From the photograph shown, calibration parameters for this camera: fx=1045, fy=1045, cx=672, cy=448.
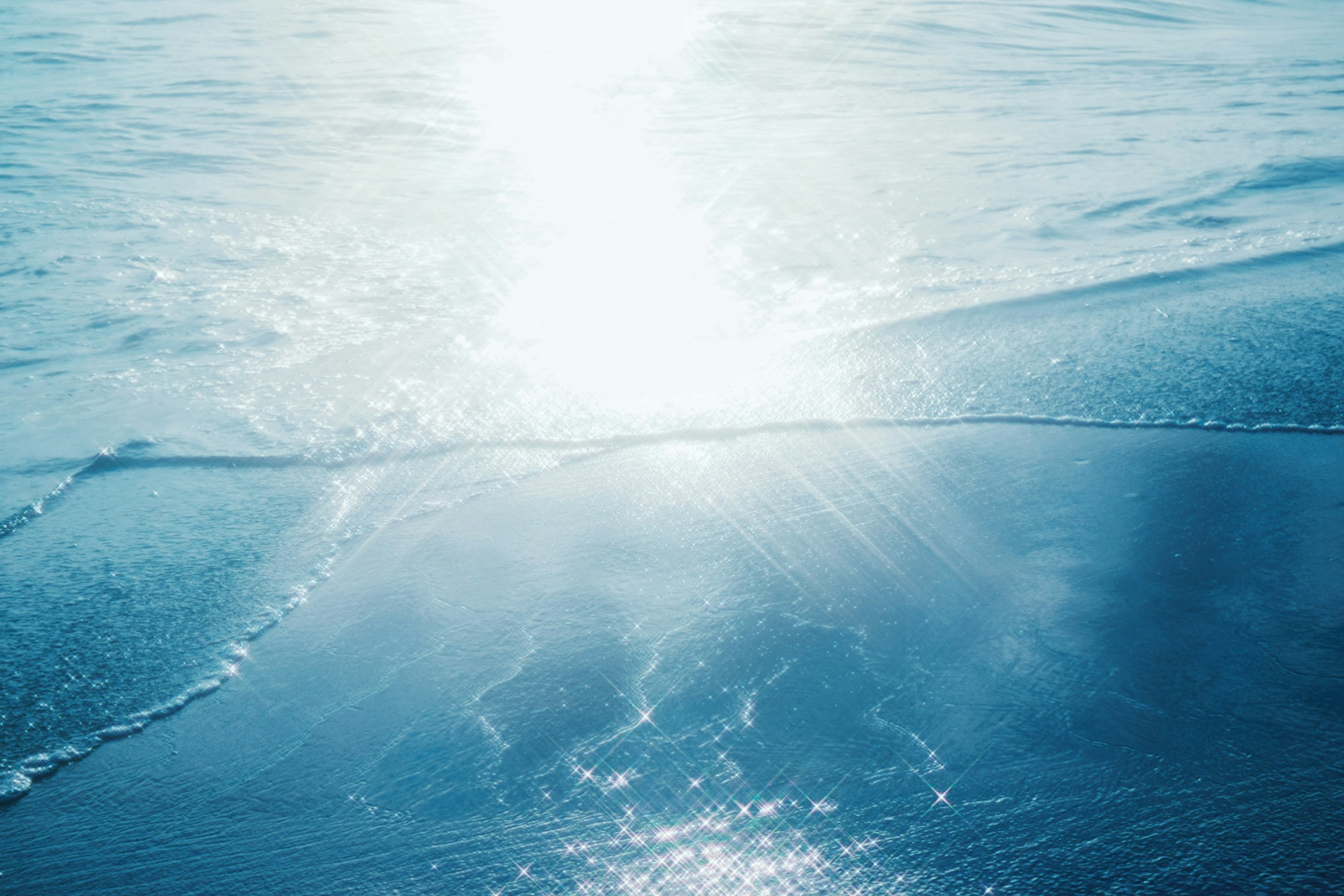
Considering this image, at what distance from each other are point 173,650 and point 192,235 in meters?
5.09

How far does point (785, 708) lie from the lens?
259 cm

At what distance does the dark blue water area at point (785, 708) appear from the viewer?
219 centimetres

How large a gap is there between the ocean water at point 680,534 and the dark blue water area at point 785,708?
0.01 meters

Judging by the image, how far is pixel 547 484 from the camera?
377 centimetres

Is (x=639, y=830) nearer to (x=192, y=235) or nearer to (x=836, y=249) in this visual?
(x=836, y=249)

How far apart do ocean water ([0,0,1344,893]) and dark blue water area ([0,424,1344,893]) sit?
1 cm

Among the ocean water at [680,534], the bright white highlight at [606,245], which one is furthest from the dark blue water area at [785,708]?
the bright white highlight at [606,245]

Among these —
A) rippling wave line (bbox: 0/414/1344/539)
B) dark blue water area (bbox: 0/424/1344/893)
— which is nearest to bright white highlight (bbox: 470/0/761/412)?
rippling wave line (bbox: 0/414/1344/539)

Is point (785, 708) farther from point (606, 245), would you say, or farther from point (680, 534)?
point (606, 245)

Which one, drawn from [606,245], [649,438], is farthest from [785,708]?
[606,245]

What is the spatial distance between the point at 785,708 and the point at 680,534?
925 millimetres

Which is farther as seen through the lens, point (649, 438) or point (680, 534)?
point (649, 438)

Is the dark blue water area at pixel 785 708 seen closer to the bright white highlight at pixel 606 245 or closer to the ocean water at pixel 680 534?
the ocean water at pixel 680 534

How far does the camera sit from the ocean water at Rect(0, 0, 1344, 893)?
89.9 inches
